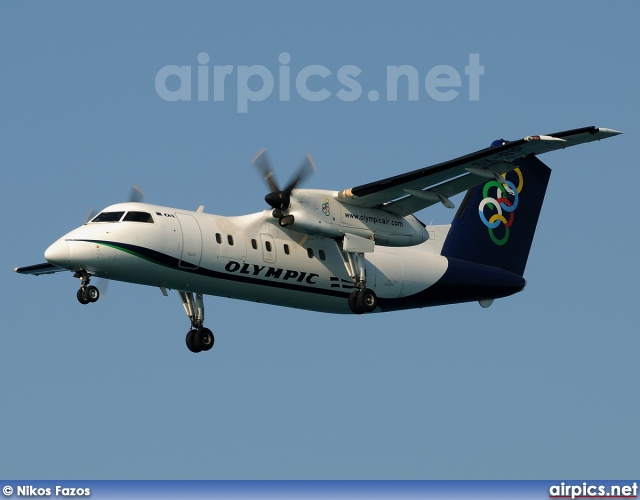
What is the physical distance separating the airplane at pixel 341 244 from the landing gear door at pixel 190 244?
0.02 m

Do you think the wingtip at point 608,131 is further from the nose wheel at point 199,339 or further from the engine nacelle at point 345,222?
the nose wheel at point 199,339

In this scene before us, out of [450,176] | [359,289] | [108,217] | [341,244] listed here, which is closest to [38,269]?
[108,217]

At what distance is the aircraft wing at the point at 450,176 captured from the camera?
961 inches

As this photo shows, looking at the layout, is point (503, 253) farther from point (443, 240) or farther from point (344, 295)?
point (344, 295)

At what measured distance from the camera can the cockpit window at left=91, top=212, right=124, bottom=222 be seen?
957 inches

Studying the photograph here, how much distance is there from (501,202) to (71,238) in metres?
11.2

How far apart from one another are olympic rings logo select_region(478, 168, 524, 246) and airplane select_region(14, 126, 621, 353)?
0.02 metres

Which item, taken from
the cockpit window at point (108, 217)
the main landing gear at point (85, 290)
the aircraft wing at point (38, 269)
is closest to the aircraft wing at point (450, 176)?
the cockpit window at point (108, 217)

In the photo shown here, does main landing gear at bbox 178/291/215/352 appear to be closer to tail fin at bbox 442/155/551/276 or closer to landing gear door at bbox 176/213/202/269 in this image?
landing gear door at bbox 176/213/202/269

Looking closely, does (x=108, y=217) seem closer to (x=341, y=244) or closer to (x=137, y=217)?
(x=137, y=217)

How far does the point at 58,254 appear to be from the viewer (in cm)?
2358

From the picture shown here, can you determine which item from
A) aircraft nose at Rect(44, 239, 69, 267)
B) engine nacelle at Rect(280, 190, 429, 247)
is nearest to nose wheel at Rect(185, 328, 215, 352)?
engine nacelle at Rect(280, 190, 429, 247)

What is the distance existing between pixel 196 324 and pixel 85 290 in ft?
12.4

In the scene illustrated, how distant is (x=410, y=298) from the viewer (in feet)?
92.4
